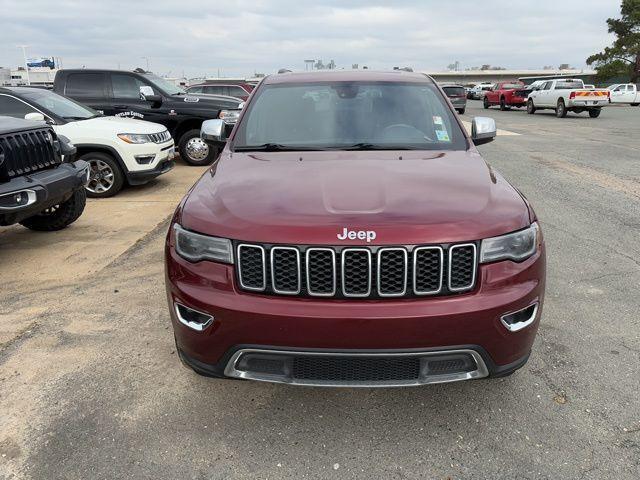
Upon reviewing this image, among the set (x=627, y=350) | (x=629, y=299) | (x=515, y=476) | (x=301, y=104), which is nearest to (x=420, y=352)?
(x=515, y=476)

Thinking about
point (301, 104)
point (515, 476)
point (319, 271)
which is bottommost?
point (515, 476)

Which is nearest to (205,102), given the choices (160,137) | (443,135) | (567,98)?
(160,137)

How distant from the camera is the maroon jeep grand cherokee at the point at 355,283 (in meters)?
2.20

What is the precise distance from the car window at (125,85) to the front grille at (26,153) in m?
5.83

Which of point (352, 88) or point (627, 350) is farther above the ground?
point (352, 88)

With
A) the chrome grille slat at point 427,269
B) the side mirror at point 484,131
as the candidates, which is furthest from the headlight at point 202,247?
the side mirror at point 484,131

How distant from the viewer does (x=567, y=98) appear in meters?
24.0

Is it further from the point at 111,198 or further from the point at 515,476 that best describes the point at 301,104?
the point at 111,198

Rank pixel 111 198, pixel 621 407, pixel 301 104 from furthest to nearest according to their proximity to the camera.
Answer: pixel 111 198, pixel 301 104, pixel 621 407

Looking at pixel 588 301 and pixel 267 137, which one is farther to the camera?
pixel 588 301

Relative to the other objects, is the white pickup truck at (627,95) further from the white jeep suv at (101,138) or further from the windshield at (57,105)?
the windshield at (57,105)

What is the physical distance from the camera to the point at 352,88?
12.8 ft

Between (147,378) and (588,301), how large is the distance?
10.5 ft

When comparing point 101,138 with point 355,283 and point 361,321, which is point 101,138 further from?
point 361,321
